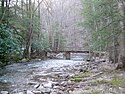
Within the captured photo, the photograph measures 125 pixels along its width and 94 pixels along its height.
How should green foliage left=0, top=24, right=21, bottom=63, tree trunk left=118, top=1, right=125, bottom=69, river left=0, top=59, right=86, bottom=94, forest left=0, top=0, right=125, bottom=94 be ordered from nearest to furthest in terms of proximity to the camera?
river left=0, top=59, right=86, bottom=94 < forest left=0, top=0, right=125, bottom=94 < tree trunk left=118, top=1, right=125, bottom=69 < green foliage left=0, top=24, right=21, bottom=63

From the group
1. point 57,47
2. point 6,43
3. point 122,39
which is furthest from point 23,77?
point 57,47

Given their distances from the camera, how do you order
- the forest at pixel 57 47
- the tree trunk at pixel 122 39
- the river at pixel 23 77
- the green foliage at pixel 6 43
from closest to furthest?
1. the river at pixel 23 77
2. the forest at pixel 57 47
3. the tree trunk at pixel 122 39
4. the green foliage at pixel 6 43

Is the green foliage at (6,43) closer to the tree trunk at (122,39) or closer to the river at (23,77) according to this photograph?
the river at (23,77)

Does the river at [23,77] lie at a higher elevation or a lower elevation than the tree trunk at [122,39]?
lower

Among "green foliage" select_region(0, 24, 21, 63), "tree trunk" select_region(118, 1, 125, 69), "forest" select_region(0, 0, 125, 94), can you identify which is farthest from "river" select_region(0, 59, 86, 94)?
"tree trunk" select_region(118, 1, 125, 69)

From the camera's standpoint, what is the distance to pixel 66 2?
40.9 metres

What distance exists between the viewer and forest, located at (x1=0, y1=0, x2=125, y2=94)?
743 centimetres

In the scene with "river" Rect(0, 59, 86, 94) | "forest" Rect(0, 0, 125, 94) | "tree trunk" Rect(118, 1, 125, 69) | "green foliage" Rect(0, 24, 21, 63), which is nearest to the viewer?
"river" Rect(0, 59, 86, 94)

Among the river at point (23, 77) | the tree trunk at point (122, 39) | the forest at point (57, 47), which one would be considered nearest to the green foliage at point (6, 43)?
the forest at point (57, 47)

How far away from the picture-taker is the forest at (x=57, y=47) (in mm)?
7426

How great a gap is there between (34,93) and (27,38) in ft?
50.0

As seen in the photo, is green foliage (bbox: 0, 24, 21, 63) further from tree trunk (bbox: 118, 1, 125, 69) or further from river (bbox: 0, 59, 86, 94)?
tree trunk (bbox: 118, 1, 125, 69)

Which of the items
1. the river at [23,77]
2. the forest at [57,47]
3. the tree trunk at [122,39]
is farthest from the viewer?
the tree trunk at [122,39]

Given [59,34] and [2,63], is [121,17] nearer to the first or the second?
[2,63]
